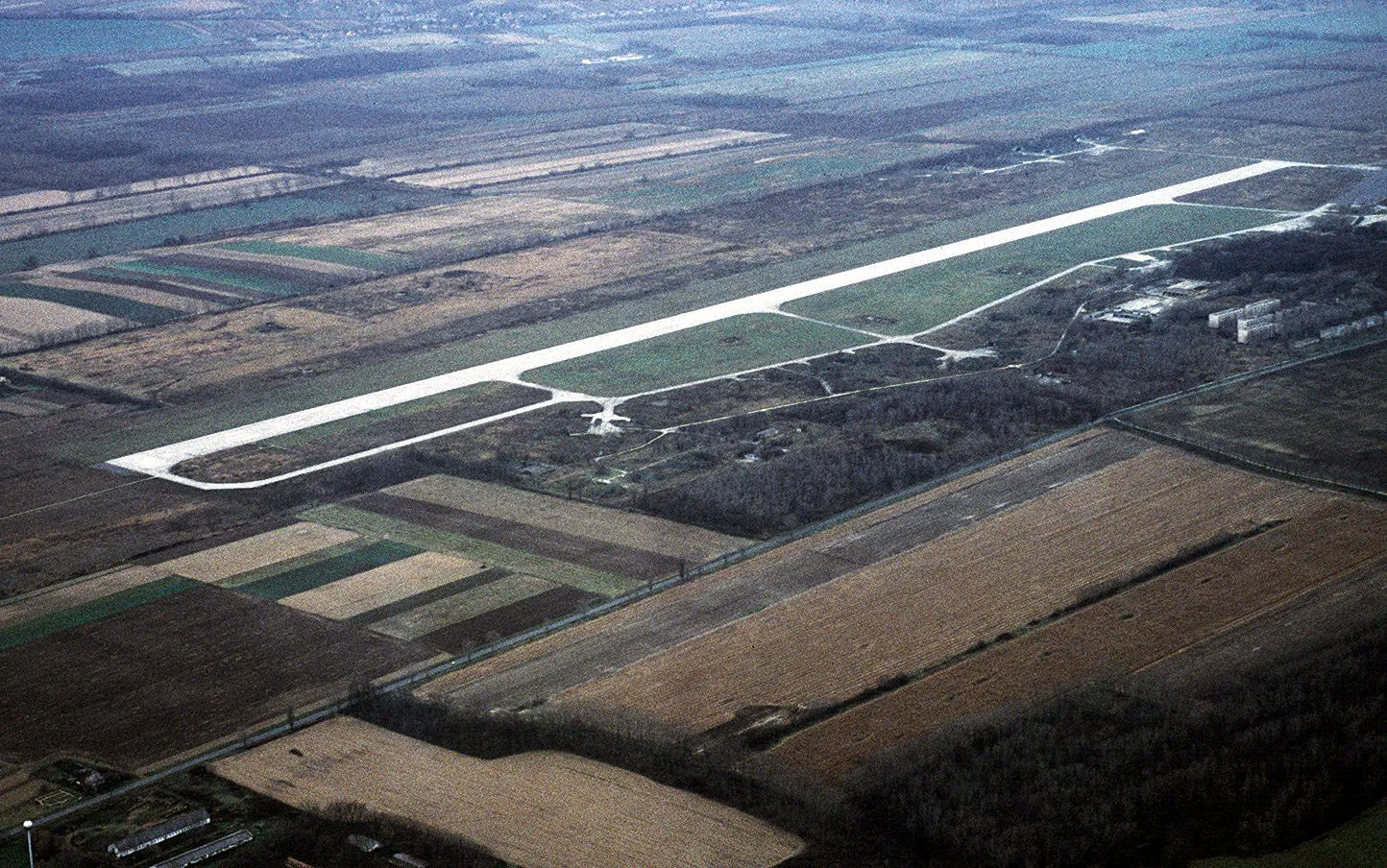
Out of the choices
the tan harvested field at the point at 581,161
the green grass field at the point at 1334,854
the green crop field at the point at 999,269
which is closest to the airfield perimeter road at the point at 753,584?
the green grass field at the point at 1334,854

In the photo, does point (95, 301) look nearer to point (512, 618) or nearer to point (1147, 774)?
point (512, 618)

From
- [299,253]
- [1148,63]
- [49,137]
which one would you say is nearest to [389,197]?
[299,253]

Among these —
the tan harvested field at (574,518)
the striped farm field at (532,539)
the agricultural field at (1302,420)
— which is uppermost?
the agricultural field at (1302,420)

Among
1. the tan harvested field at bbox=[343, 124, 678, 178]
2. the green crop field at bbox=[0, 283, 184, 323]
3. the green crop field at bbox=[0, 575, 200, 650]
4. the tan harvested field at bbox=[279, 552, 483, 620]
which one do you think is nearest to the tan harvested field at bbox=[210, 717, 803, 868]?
the tan harvested field at bbox=[279, 552, 483, 620]

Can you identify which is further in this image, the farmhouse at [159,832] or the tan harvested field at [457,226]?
the tan harvested field at [457,226]

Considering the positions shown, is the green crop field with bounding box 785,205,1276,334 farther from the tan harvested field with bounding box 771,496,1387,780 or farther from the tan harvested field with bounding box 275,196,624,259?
the tan harvested field with bounding box 771,496,1387,780

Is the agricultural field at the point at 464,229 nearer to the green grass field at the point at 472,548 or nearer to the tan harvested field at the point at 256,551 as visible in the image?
the green grass field at the point at 472,548
